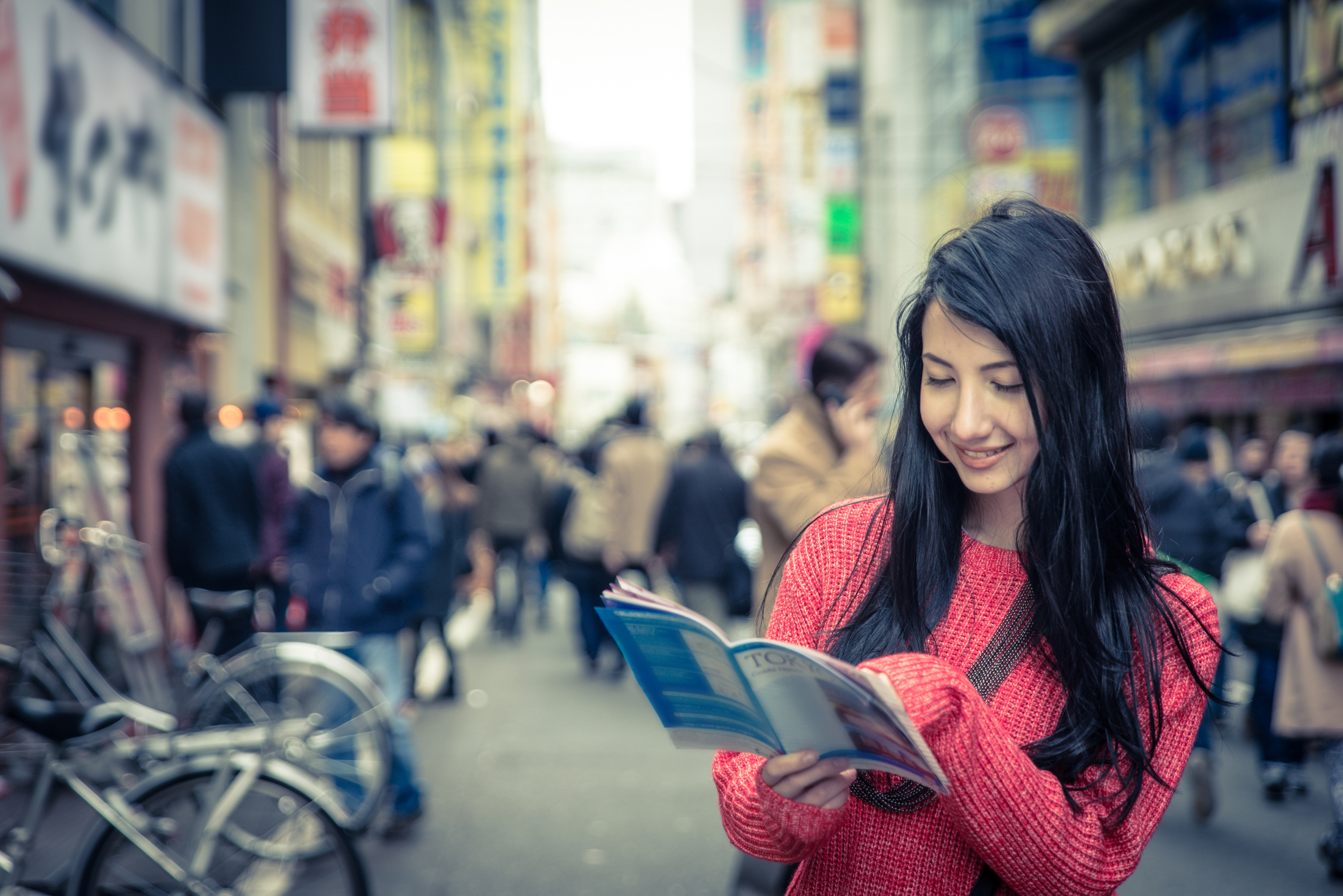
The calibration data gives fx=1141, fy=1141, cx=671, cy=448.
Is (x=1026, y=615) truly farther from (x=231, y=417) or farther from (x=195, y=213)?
(x=231, y=417)

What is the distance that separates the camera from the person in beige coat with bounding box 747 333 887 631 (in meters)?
4.17

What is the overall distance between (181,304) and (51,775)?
285 inches

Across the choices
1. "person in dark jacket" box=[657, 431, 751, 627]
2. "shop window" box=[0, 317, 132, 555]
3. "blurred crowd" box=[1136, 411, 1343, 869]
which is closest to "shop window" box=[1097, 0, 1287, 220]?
"blurred crowd" box=[1136, 411, 1343, 869]

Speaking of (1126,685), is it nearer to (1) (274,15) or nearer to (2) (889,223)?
(1) (274,15)

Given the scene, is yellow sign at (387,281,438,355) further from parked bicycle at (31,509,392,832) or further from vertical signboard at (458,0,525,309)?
parked bicycle at (31,509,392,832)

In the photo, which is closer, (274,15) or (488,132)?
(274,15)

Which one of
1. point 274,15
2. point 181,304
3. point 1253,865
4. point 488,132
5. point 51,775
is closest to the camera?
point 51,775

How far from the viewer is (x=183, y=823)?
3484mm

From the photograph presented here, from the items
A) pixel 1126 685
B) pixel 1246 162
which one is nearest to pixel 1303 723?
pixel 1126 685

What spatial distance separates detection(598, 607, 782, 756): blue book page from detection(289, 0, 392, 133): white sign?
9.30 m

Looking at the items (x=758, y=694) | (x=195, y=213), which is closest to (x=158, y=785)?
(x=758, y=694)

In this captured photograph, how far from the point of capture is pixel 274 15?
9156mm

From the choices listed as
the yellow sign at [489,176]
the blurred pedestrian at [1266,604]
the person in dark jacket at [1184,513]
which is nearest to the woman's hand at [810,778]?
the blurred pedestrian at [1266,604]

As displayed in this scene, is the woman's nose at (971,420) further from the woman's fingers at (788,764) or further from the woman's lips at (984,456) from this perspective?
the woman's fingers at (788,764)
